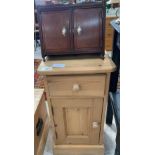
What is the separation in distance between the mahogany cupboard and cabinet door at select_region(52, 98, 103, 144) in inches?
13.3

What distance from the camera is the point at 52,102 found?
106 cm

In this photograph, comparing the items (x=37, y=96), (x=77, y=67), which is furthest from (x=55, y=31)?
(x=37, y=96)

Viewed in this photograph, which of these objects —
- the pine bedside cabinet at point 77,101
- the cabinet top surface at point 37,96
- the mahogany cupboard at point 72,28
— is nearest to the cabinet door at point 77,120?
the pine bedside cabinet at point 77,101

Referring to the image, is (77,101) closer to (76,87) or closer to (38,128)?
(76,87)

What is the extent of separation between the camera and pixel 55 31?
0.96 meters

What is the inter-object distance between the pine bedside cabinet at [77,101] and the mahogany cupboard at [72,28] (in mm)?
85

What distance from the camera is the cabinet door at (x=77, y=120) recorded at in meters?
1.06

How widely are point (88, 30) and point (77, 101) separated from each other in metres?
0.46

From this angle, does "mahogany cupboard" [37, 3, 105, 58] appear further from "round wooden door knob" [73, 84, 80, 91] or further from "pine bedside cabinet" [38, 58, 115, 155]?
"round wooden door knob" [73, 84, 80, 91]

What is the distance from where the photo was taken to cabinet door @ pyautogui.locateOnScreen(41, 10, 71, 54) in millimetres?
923

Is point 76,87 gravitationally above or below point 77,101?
above
